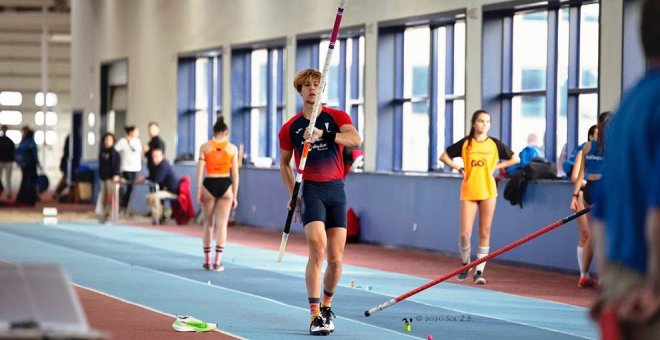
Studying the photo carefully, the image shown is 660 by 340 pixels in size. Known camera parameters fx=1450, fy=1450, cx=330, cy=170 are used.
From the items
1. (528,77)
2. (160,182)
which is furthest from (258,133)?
(528,77)

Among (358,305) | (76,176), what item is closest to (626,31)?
(358,305)

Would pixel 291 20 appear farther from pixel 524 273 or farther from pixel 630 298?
pixel 630 298

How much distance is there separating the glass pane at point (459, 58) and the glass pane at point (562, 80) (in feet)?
8.11

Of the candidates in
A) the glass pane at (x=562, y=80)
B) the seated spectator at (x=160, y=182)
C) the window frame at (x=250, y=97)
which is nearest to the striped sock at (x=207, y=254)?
the glass pane at (x=562, y=80)

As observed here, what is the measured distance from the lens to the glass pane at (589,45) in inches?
665

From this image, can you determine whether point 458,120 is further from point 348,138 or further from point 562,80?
→ point 348,138

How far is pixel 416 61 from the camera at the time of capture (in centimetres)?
2150

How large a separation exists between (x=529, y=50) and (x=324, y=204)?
8.69m

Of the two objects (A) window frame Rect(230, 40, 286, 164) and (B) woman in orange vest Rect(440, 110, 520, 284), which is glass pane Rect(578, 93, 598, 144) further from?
(A) window frame Rect(230, 40, 286, 164)

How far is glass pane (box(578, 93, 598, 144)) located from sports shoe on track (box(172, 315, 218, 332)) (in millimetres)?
7250

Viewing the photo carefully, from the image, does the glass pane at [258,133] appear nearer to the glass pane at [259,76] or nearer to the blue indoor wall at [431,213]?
the glass pane at [259,76]

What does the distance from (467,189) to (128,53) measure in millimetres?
20438

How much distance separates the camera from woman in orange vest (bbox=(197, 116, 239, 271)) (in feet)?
54.0

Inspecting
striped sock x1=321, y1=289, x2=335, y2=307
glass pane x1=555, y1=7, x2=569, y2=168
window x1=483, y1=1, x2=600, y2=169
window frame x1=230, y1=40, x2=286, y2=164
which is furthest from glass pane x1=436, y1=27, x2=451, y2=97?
striped sock x1=321, y1=289, x2=335, y2=307
